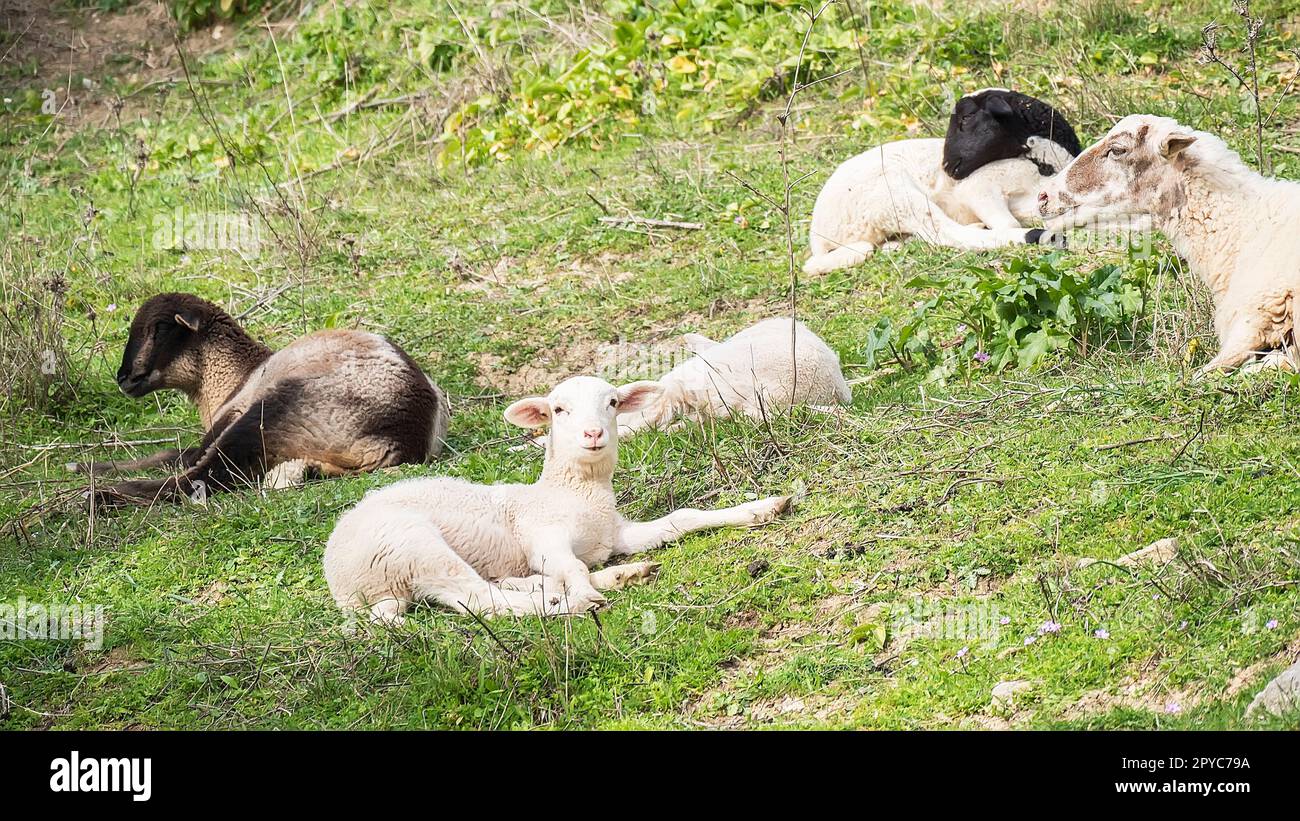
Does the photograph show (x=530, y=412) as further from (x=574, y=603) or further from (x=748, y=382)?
(x=748, y=382)

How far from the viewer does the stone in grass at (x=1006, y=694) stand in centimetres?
423

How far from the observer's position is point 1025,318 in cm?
739

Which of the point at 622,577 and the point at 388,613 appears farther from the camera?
the point at 622,577

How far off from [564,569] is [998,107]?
19.8 ft

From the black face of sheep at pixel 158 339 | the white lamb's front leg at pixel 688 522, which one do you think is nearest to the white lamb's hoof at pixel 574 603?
the white lamb's front leg at pixel 688 522

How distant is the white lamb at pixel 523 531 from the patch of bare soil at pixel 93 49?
11934mm

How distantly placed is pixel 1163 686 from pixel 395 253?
8.69 meters

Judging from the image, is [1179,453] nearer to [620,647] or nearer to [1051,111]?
[620,647]

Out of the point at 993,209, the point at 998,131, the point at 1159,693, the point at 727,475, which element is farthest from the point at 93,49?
the point at 1159,693

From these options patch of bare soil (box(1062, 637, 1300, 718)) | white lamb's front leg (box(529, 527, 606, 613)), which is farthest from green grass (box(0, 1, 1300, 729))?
white lamb's front leg (box(529, 527, 606, 613))

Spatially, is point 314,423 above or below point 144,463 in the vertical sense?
above

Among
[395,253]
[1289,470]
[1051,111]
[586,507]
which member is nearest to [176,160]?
[395,253]

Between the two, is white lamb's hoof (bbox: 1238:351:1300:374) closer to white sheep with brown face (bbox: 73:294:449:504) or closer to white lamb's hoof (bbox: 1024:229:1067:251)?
white lamb's hoof (bbox: 1024:229:1067:251)

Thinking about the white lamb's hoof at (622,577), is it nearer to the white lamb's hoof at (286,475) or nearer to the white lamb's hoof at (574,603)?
the white lamb's hoof at (574,603)
